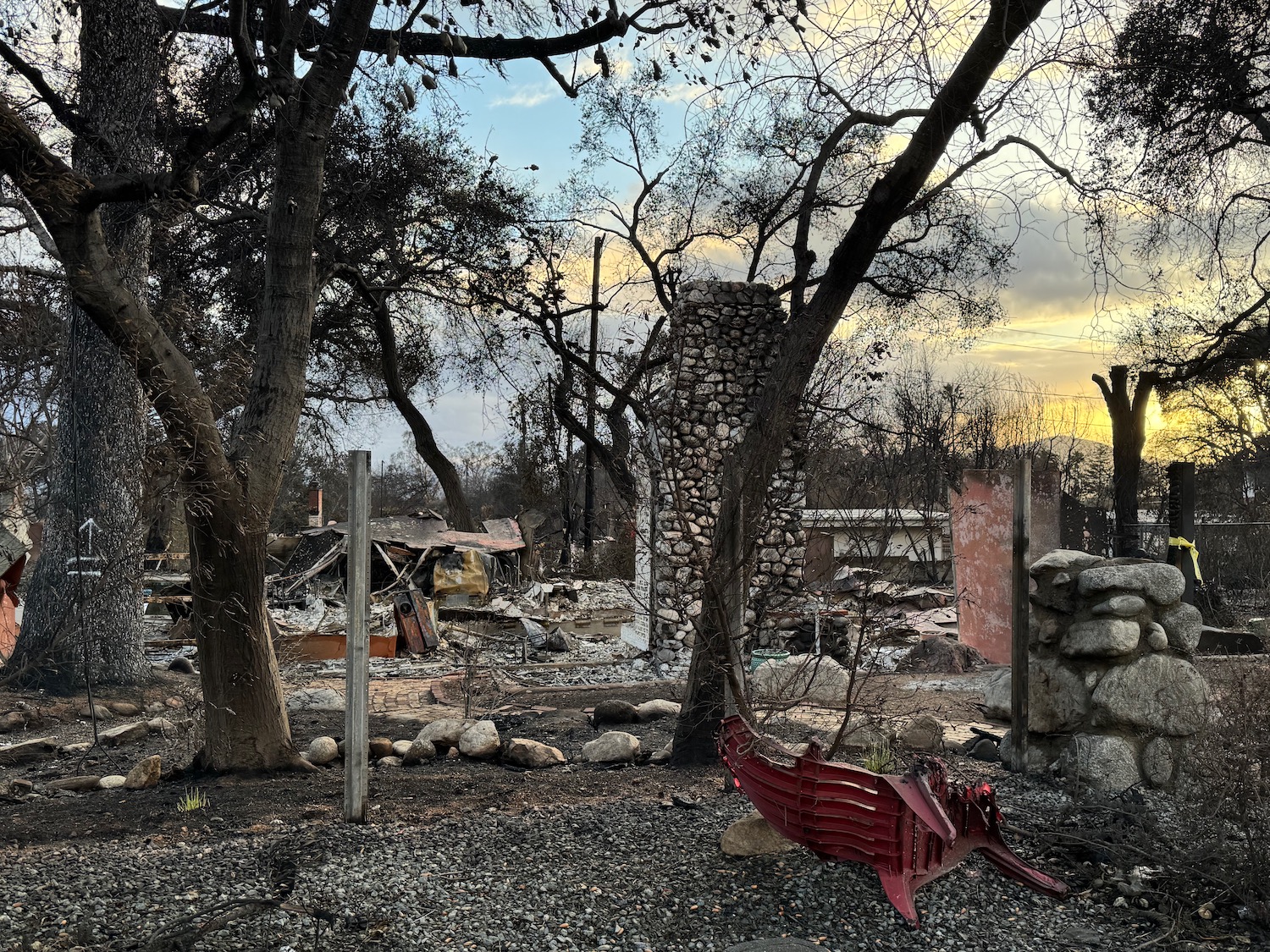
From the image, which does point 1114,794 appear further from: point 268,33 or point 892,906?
point 268,33

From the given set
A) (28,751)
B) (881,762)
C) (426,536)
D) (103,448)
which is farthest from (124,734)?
(426,536)

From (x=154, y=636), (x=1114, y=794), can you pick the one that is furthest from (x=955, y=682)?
(x=154, y=636)

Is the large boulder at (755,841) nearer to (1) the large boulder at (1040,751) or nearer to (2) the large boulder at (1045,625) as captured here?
(1) the large boulder at (1040,751)

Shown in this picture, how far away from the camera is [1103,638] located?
19.5ft

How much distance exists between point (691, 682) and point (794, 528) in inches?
282

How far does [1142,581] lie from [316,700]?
7.74 m

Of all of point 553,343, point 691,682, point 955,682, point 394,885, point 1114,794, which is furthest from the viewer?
point 553,343

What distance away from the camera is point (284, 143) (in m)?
6.36

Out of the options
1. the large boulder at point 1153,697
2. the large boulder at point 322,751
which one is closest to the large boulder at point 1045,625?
the large boulder at point 1153,697

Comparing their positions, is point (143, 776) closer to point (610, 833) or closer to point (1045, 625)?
point (610, 833)

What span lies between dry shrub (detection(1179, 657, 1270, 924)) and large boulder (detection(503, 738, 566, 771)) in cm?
392

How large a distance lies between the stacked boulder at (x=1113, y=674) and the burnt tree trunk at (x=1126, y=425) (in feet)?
42.6

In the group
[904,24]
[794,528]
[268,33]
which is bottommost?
[794,528]

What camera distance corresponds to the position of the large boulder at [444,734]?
7.27 metres
